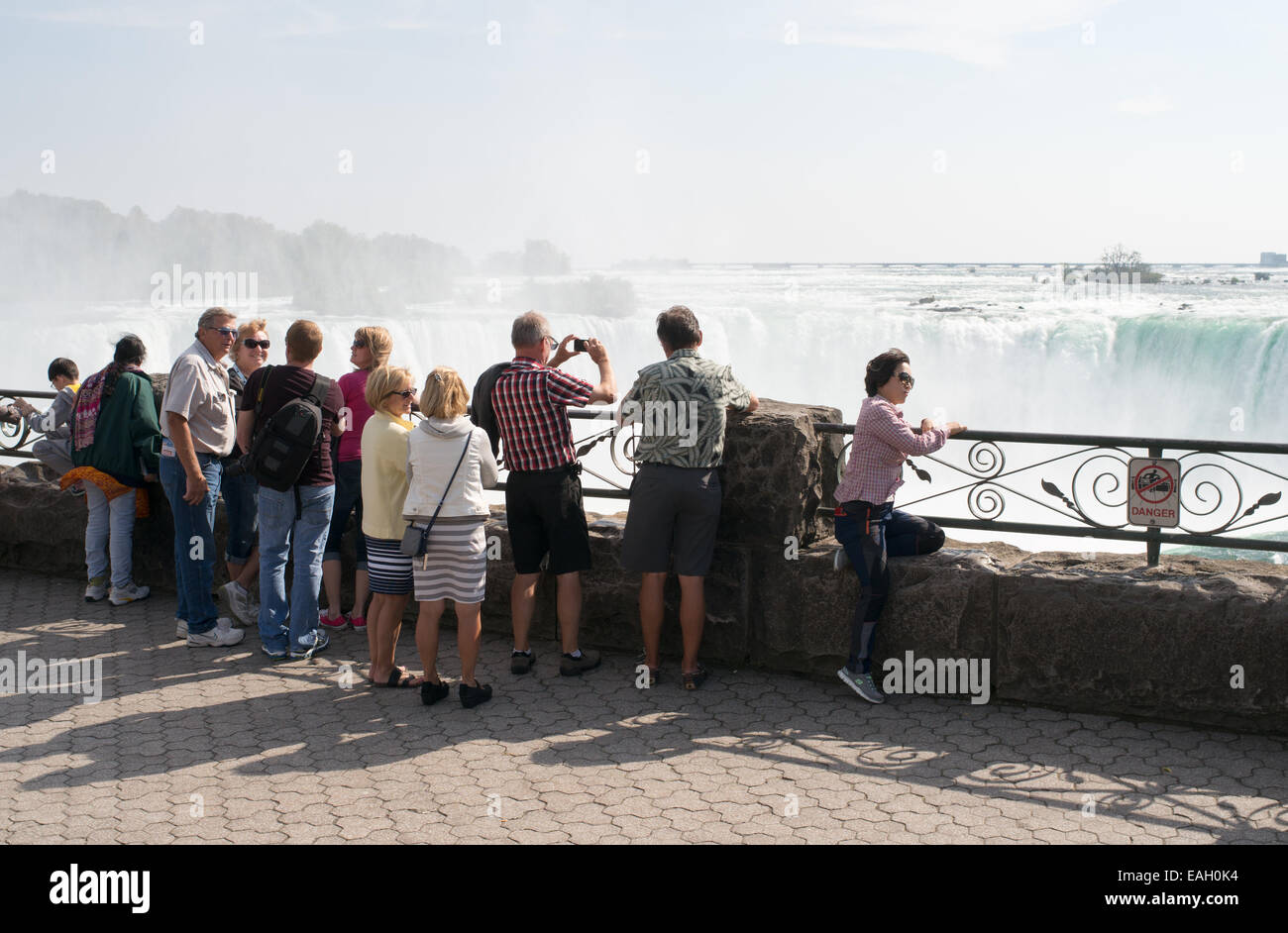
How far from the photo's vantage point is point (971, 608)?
521 centimetres

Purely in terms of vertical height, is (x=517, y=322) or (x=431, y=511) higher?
→ (x=517, y=322)

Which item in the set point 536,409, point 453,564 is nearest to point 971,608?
point 536,409

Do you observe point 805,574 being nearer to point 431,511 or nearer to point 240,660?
point 431,511

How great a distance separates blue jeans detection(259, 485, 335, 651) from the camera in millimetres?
5898

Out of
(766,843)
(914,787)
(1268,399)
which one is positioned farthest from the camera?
(1268,399)

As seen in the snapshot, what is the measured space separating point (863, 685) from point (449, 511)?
2058 mm

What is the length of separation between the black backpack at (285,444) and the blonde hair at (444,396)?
851mm

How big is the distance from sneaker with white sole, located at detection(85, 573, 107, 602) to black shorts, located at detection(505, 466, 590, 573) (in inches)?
126

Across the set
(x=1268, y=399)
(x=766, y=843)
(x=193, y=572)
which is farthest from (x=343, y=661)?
(x=1268, y=399)

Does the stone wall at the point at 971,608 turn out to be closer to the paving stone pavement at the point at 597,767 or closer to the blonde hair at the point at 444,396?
the paving stone pavement at the point at 597,767

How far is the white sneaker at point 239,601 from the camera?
651 cm

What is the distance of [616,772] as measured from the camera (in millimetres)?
4523

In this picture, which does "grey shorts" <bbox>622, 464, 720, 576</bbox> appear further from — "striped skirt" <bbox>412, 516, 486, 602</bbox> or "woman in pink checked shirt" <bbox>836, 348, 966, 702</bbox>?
"striped skirt" <bbox>412, 516, 486, 602</bbox>

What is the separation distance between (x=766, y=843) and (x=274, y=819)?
1.76 metres
